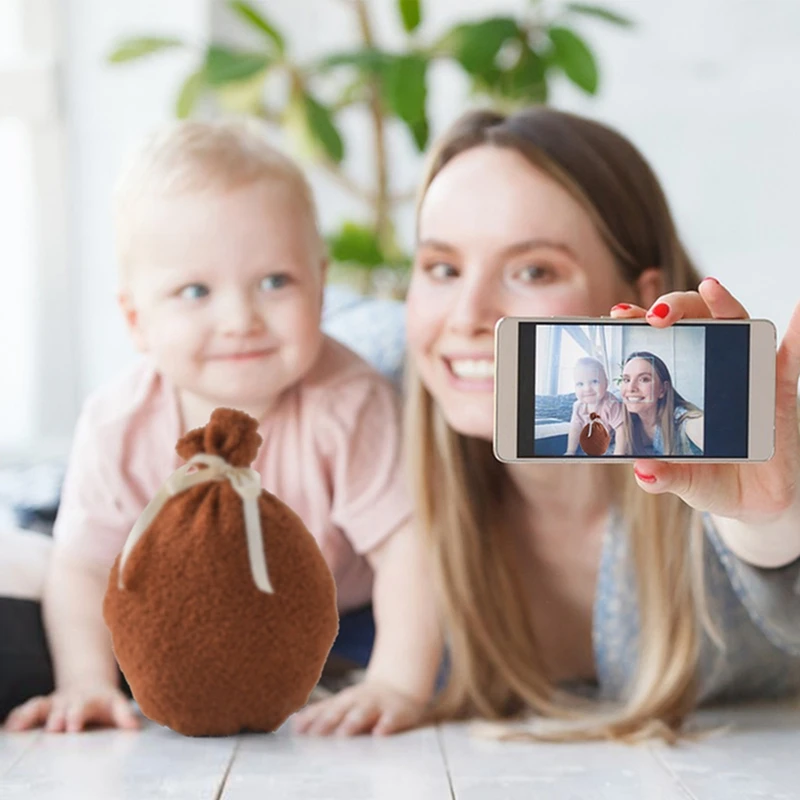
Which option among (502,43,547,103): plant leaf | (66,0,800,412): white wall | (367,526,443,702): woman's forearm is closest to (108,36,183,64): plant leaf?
(66,0,800,412): white wall

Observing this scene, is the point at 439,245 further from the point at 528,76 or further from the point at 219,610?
the point at 528,76

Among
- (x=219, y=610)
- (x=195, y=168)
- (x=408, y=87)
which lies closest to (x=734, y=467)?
(x=219, y=610)

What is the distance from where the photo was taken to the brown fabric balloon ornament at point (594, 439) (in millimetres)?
779

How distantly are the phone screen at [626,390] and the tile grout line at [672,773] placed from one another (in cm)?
23

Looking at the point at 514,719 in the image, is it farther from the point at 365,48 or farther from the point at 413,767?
the point at 365,48

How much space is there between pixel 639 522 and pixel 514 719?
20 centimetres

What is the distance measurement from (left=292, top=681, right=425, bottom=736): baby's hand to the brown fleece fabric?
7 centimetres

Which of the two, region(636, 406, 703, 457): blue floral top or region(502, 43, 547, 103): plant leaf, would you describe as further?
region(502, 43, 547, 103): plant leaf

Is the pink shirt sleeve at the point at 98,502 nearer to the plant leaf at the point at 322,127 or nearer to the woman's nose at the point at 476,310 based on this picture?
the woman's nose at the point at 476,310

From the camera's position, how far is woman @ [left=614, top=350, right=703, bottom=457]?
78 cm

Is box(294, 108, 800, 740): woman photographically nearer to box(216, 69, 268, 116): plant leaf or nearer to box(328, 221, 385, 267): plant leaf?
box(328, 221, 385, 267): plant leaf

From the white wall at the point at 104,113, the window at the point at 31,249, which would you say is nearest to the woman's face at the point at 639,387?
the white wall at the point at 104,113

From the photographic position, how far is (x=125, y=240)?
1075 millimetres

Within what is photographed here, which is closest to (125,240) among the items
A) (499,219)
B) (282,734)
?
(499,219)
